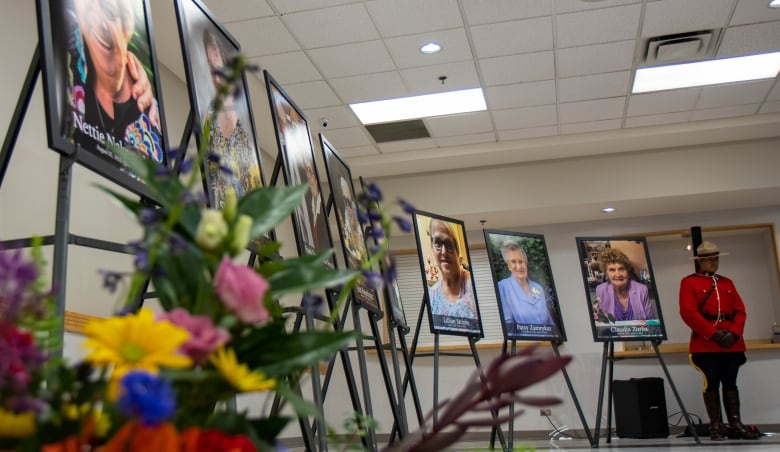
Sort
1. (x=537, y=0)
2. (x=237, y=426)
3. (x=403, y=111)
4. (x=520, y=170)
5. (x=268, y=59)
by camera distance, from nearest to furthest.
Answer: (x=237, y=426) < (x=537, y=0) < (x=268, y=59) < (x=403, y=111) < (x=520, y=170)

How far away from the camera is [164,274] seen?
56cm

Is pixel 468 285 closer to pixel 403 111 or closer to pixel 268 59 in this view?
pixel 403 111

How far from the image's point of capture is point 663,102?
707cm

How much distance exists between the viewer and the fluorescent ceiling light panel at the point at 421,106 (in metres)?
6.85

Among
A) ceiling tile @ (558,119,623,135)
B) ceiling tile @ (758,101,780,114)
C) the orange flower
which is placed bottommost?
the orange flower

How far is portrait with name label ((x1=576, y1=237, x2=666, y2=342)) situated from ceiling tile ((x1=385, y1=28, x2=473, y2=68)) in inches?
87.8

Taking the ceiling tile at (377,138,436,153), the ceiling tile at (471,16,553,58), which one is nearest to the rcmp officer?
the ceiling tile at (471,16,553,58)

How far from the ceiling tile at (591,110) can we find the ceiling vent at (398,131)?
4.27 ft

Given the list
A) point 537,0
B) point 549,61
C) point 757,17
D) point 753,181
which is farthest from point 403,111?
point 753,181

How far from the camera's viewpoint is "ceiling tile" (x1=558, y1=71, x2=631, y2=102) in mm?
6520

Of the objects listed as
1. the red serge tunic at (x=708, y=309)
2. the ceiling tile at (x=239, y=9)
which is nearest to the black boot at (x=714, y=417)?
the red serge tunic at (x=708, y=309)

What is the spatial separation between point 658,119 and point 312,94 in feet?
10.9

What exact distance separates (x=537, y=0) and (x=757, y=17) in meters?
1.65

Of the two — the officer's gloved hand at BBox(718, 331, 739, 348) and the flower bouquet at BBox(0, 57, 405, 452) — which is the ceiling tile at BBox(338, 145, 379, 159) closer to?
the officer's gloved hand at BBox(718, 331, 739, 348)
